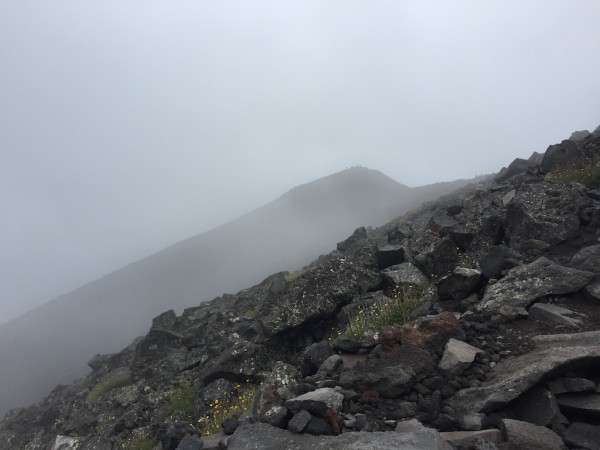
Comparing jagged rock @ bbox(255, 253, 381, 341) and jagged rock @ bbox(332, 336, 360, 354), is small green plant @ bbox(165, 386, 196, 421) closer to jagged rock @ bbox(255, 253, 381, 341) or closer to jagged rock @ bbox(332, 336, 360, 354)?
jagged rock @ bbox(255, 253, 381, 341)

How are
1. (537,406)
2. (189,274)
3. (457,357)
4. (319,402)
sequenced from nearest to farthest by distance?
(537,406) → (319,402) → (457,357) → (189,274)

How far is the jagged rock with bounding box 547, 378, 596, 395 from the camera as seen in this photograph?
4027mm

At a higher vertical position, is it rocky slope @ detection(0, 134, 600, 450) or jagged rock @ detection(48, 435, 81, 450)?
rocky slope @ detection(0, 134, 600, 450)

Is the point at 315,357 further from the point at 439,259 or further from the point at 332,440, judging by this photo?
the point at 439,259

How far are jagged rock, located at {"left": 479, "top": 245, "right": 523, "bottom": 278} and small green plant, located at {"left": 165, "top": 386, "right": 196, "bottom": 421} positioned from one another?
806cm

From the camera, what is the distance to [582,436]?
3.61 meters

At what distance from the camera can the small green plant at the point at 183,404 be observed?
1039 centimetres

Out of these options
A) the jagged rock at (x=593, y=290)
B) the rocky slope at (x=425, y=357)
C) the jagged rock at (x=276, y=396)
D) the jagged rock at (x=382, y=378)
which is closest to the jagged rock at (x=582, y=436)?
the rocky slope at (x=425, y=357)

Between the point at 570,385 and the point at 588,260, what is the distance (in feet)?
13.2

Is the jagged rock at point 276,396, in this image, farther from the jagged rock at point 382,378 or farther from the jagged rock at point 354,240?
the jagged rock at point 354,240

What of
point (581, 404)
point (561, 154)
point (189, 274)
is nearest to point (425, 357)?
point (581, 404)

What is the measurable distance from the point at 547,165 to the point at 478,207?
369 centimetres

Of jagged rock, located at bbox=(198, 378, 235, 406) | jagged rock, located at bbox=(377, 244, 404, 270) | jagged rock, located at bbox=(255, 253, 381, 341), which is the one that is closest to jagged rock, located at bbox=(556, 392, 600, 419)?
jagged rock, located at bbox=(255, 253, 381, 341)

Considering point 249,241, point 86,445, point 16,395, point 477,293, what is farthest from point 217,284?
point 477,293
